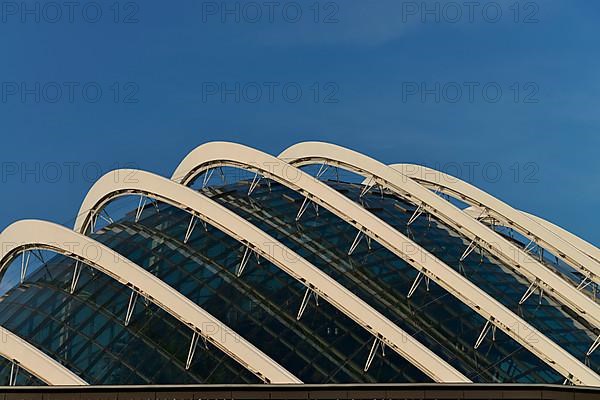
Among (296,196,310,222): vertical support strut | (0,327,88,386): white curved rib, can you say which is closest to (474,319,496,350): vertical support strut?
(296,196,310,222): vertical support strut

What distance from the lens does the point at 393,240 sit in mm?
43469

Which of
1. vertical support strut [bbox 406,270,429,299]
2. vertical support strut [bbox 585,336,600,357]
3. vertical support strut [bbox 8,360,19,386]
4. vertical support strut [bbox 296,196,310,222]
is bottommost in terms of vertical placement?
vertical support strut [bbox 585,336,600,357]

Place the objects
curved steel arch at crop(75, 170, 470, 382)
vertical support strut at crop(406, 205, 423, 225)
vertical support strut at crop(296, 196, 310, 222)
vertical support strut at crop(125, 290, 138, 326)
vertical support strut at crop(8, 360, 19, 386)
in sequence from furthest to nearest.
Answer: vertical support strut at crop(406, 205, 423, 225) → vertical support strut at crop(296, 196, 310, 222) → vertical support strut at crop(125, 290, 138, 326) → vertical support strut at crop(8, 360, 19, 386) → curved steel arch at crop(75, 170, 470, 382)

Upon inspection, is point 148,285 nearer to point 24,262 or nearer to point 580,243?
point 24,262

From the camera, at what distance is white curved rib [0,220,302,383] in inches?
1459

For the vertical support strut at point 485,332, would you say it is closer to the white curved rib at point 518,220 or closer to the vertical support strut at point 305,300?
the vertical support strut at point 305,300

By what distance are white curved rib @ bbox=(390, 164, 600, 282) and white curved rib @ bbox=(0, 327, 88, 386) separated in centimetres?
2506

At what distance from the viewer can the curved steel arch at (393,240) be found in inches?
1538

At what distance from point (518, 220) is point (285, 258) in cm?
1607

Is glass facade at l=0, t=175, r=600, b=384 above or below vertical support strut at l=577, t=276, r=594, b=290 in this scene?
above

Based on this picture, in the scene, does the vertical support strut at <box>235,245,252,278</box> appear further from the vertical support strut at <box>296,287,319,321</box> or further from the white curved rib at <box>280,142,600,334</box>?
the white curved rib at <box>280,142,600,334</box>

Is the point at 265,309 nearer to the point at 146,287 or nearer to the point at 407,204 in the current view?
the point at 146,287

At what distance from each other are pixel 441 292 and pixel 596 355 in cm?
777

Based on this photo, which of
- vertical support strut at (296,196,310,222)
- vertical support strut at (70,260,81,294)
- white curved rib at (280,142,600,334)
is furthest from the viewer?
vertical support strut at (296,196,310,222)
